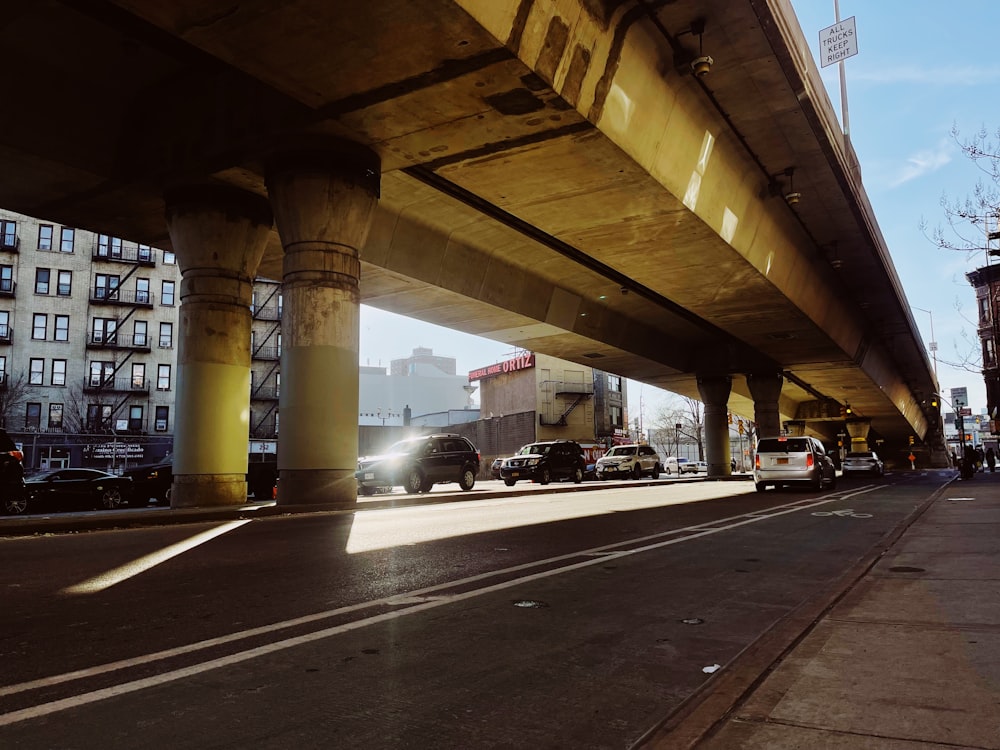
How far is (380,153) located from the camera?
50.1 feet

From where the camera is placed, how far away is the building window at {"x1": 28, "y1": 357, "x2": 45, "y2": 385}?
51125 mm

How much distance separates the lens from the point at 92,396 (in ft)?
174

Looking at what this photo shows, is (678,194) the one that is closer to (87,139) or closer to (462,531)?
(462,531)

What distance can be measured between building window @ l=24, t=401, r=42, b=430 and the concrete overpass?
123 feet

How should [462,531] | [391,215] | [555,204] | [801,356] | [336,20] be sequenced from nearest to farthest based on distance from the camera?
[336,20] → [462,531] → [555,204] → [391,215] → [801,356]

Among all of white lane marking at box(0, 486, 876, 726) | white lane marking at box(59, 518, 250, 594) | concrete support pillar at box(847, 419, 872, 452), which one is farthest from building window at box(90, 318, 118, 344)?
concrete support pillar at box(847, 419, 872, 452)

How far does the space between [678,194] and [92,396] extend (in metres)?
49.4

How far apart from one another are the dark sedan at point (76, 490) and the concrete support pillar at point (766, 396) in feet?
106

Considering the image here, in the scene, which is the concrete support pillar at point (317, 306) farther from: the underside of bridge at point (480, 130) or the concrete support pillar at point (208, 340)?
the concrete support pillar at point (208, 340)

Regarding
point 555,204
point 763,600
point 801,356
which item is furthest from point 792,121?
point 801,356

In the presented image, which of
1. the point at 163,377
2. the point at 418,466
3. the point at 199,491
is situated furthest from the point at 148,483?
the point at 163,377

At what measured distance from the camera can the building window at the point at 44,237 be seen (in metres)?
53.6

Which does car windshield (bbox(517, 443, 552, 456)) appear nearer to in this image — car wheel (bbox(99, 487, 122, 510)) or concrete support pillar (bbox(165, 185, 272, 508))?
car wheel (bbox(99, 487, 122, 510))

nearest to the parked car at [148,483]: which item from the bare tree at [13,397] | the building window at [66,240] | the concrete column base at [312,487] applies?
the concrete column base at [312,487]
